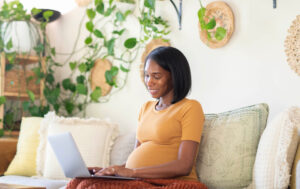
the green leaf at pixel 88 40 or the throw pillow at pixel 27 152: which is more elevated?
the green leaf at pixel 88 40

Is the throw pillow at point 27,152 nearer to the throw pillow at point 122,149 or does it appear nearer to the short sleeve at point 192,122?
the throw pillow at point 122,149

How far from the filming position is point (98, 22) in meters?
3.31

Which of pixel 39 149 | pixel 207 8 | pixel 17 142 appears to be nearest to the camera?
pixel 207 8

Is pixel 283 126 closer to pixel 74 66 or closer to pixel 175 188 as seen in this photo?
pixel 175 188

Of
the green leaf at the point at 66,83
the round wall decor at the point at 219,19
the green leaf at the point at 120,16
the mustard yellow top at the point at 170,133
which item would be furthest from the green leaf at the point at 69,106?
the mustard yellow top at the point at 170,133

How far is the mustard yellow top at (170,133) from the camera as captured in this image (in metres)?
1.79

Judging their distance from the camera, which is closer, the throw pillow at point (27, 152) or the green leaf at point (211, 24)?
the green leaf at point (211, 24)

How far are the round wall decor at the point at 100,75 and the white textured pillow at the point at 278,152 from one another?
67.7 inches

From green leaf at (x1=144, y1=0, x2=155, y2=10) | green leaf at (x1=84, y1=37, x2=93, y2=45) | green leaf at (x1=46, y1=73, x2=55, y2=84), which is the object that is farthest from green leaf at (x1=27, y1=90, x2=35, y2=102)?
green leaf at (x1=144, y1=0, x2=155, y2=10)

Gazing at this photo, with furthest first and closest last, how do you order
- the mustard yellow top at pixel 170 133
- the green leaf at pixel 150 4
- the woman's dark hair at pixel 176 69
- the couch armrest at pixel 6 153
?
the couch armrest at pixel 6 153 < the green leaf at pixel 150 4 < the woman's dark hair at pixel 176 69 < the mustard yellow top at pixel 170 133

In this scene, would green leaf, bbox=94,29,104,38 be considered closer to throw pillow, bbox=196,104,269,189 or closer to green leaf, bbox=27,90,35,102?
green leaf, bbox=27,90,35,102

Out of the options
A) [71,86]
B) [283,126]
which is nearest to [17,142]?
[71,86]

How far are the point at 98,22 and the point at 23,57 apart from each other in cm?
69

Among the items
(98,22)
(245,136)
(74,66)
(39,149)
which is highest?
(98,22)
